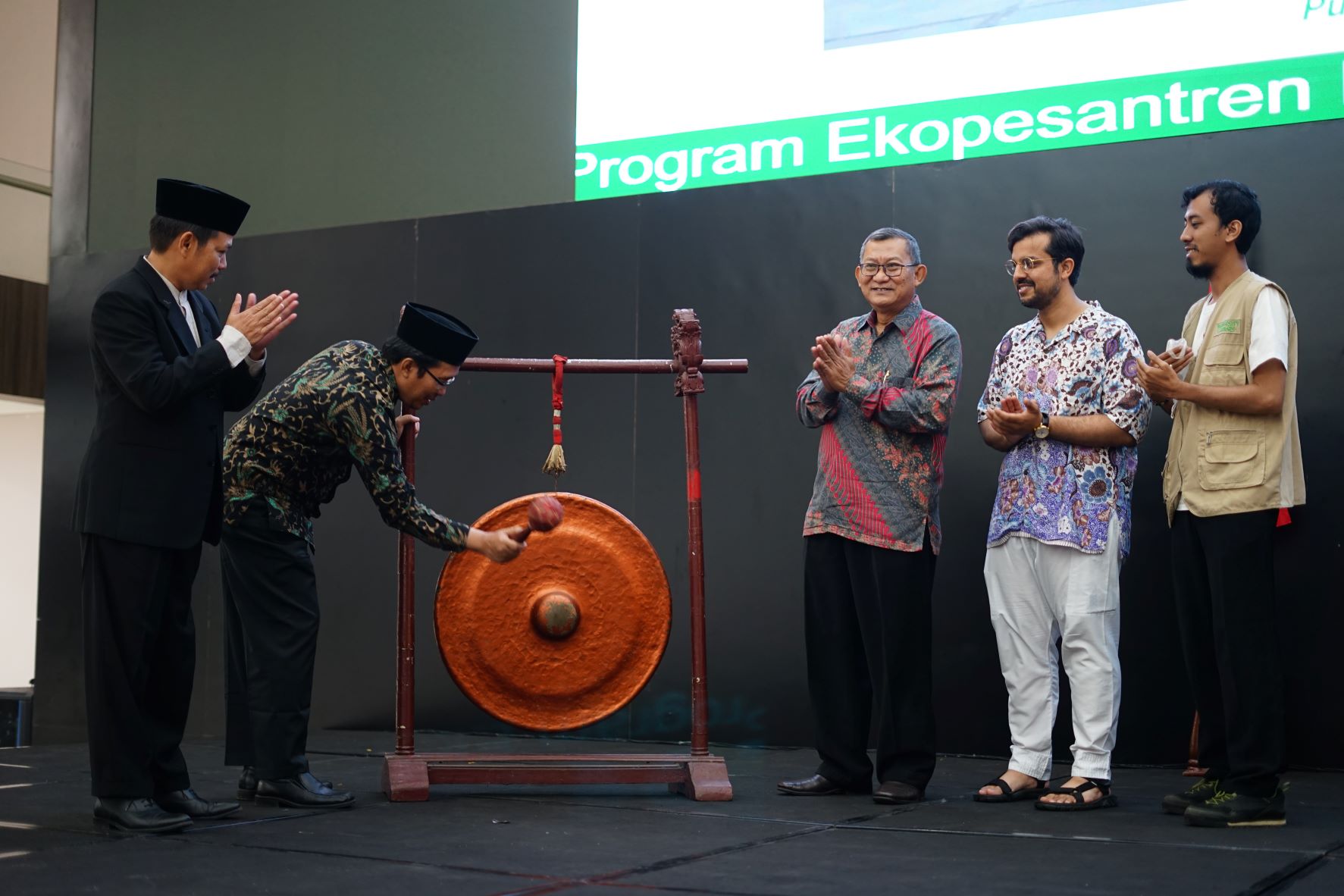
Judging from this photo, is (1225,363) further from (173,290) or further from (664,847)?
(173,290)

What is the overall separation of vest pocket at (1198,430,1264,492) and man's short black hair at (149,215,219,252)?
7.29ft

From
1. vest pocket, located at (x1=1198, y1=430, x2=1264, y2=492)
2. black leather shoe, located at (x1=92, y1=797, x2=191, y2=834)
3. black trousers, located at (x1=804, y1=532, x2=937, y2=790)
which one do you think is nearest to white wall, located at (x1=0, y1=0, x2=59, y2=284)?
black leather shoe, located at (x1=92, y1=797, x2=191, y2=834)

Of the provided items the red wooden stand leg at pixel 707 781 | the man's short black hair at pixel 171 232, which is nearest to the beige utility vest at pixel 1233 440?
the red wooden stand leg at pixel 707 781

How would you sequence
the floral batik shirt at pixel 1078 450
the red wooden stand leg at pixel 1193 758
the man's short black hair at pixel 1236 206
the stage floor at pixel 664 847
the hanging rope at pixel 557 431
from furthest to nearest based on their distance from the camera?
the red wooden stand leg at pixel 1193 758 → the hanging rope at pixel 557 431 → the floral batik shirt at pixel 1078 450 → the man's short black hair at pixel 1236 206 → the stage floor at pixel 664 847

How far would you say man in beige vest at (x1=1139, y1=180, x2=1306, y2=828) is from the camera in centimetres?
291

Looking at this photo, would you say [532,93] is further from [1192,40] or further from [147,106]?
[1192,40]

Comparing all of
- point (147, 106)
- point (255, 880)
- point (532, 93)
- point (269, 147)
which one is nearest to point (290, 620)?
point (255, 880)

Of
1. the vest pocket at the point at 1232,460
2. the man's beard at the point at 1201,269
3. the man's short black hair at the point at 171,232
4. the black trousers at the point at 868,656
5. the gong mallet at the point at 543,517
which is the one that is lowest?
the black trousers at the point at 868,656

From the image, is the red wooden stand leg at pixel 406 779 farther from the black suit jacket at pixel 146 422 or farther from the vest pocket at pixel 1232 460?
the vest pocket at pixel 1232 460

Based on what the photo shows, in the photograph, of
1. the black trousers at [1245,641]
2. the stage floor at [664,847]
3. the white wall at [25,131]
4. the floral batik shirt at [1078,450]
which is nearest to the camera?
the stage floor at [664,847]

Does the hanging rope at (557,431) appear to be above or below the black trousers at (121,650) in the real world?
above

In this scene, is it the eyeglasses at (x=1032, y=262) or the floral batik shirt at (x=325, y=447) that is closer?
the floral batik shirt at (x=325, y=447)

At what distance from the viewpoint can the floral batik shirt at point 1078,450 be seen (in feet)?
10.6

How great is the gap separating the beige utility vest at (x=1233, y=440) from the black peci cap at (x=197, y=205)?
2136 millimetres
